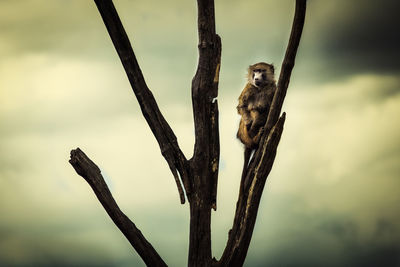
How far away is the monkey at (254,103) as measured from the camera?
8267mm

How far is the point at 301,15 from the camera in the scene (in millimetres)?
6191

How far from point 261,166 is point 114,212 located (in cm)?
177

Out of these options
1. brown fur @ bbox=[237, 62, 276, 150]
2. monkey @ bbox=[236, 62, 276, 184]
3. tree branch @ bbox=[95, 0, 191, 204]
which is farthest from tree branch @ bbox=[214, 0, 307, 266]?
brown fur @ bbox=[237, 62, 276, 150]

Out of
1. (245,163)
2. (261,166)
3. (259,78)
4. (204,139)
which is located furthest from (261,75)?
(204,139)

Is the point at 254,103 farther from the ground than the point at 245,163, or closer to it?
farther from the ground

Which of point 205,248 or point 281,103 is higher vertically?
point 281,103

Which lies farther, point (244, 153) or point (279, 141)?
point (244, 153)

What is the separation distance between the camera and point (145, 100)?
613 centimetres

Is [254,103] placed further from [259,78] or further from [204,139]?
[204,139]

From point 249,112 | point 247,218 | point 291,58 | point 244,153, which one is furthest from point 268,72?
point 247,218

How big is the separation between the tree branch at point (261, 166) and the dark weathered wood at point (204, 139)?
390 millimetres

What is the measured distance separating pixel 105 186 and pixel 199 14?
88.1 inches

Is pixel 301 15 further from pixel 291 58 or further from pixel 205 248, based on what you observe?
pixel 205 248

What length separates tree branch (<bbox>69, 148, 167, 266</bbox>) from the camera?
6.06 metres
